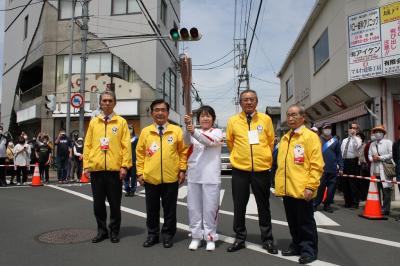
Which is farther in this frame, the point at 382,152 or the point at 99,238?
the point at 382,152

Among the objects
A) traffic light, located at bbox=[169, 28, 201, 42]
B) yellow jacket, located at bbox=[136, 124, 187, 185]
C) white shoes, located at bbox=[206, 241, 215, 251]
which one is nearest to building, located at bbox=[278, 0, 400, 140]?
traffic light, located at bbox=[169, 28, 201, 42]

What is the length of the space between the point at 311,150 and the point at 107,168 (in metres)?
2.74

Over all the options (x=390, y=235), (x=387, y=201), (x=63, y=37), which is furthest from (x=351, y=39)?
(x=63, y=37)

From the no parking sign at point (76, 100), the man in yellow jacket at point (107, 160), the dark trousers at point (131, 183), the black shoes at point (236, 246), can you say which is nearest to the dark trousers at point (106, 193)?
the man in yellow jacket at point (107, 160)

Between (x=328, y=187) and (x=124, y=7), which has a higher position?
(x=124, y=7)

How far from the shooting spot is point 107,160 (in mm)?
5453

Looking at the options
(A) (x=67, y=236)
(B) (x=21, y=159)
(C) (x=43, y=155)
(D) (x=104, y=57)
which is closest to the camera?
(A) (x=67, y=236)

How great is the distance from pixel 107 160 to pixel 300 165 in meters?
2.60

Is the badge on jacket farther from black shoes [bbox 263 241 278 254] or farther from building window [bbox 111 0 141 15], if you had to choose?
building window [bbox 111 0 141 15]

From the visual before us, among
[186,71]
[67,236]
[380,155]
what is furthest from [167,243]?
[380,155]

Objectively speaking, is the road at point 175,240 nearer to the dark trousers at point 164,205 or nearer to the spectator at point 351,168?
the dark trousers at point 164,205

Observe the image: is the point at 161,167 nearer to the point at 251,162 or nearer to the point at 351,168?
the point at 251,162

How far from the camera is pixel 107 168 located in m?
5.45

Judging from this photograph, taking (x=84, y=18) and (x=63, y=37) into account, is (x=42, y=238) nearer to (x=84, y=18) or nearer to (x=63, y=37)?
(x=84, y=18)
